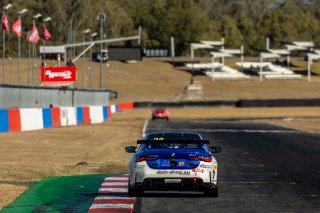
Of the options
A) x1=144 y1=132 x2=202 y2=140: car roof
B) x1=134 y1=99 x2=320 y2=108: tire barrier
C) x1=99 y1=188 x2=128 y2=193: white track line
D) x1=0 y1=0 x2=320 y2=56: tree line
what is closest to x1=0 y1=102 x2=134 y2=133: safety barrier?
x1=99 y1=188 x2=128 y2=193: white track line

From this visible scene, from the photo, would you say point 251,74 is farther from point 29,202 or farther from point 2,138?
point 29,202

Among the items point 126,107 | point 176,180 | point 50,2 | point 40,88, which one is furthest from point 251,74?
point 176,180

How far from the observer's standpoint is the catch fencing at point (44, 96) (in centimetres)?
4162

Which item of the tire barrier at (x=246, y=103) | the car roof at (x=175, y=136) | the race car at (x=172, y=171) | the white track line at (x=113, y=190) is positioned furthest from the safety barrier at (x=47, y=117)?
the tire barrier at (x=246, y=103)

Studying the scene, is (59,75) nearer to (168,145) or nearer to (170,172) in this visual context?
(168,145)

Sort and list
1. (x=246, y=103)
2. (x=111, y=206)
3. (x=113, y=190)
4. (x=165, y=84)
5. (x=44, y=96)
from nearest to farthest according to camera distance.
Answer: (x=111, y=206) < (x=113, y=190) < (x=44, y=96) < (x=246, y=103) < (x=165, y=84)

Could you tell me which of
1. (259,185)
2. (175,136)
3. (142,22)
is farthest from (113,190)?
(142,22)

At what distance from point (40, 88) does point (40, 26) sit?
3872 inches

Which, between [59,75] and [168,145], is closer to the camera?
[168,145]

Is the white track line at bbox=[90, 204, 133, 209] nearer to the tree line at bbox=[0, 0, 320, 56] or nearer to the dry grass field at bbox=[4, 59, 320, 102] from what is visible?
the dry grass field at bbox=[4, 59, 320, 102]

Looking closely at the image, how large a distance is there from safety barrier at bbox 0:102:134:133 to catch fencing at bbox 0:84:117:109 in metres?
1.42

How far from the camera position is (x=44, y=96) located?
52.6m

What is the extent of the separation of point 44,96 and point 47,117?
8.63 metres

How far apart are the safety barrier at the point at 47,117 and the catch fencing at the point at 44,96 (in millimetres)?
1416
